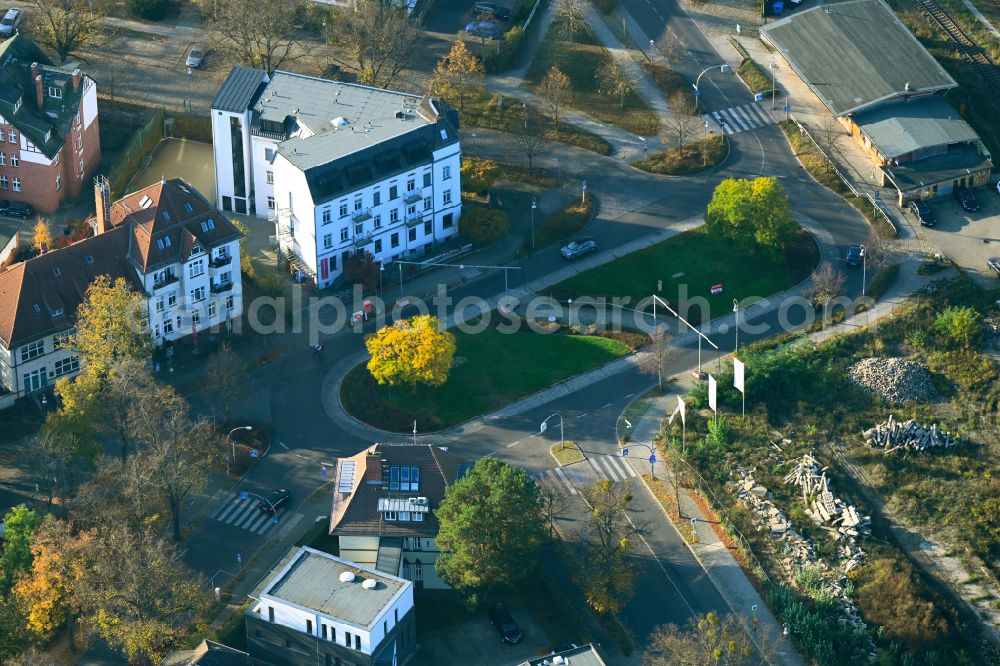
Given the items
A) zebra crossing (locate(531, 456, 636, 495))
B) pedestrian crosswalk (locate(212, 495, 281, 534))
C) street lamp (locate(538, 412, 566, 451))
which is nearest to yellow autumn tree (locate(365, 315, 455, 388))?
street lamp (locate(538, 412, 566, 451))

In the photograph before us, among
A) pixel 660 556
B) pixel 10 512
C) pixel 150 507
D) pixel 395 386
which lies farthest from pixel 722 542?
pixel 10 512

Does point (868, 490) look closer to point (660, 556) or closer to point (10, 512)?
point (660, 556)

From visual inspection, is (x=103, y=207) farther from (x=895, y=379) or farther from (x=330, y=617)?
(x=895, y=379)

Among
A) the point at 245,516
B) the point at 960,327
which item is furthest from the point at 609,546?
the point at 960,327

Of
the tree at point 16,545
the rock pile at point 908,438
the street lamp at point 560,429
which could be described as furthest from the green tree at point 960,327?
the tree at point 16,545

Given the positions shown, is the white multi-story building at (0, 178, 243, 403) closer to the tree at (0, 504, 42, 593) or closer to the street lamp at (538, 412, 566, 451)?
the tree at (0, 504, 42, 593)

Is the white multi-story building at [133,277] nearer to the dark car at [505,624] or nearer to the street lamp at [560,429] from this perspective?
the street lamp at [560,429]
